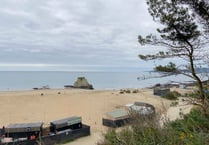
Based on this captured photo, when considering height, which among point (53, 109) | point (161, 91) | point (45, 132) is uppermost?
point (161, 91)

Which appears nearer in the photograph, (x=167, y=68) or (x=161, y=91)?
(x=167, y=68)

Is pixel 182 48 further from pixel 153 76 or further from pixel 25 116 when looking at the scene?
pixel 25 116

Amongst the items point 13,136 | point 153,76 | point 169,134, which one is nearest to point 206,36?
point 153,76

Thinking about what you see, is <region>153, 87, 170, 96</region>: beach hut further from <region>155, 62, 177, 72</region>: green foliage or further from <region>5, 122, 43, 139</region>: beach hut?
<region>155, 62, 177, 72</region>: green foliage

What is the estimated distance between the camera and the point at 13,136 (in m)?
11.1

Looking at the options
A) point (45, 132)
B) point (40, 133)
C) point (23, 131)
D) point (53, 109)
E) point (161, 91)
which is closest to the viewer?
point (40, 133)

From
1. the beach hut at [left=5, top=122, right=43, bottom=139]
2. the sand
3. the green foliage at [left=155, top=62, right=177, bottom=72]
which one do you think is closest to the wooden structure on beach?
the beach hut at [left=5, top=122, right=43, bottom=139]

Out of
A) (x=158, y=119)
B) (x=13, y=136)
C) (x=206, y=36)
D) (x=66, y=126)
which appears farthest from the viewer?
(x=66, y=126)

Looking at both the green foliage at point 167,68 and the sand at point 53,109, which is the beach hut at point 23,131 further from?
the green foliage at point 167,68

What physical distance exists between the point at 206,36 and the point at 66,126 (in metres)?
7.64

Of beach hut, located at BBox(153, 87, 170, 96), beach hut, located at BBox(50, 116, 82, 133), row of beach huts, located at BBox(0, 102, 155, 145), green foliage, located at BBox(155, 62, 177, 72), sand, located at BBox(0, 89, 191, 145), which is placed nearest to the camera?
green foliage, located at BBox(155, 62, 177, 72)

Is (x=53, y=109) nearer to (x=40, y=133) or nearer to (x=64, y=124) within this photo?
(x=64, y=124)

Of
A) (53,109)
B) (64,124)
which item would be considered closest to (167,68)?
(64,124)

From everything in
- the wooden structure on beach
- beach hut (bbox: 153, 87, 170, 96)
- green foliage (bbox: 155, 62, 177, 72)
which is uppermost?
green foliage (bbox: 155, 62, 177, 72)
